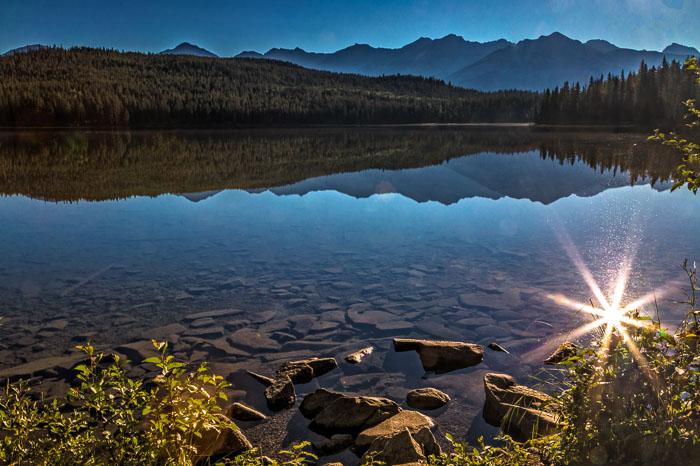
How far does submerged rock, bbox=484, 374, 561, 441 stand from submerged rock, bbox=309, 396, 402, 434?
1.38 metres

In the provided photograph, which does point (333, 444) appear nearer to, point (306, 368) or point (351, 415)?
point (351, 415)

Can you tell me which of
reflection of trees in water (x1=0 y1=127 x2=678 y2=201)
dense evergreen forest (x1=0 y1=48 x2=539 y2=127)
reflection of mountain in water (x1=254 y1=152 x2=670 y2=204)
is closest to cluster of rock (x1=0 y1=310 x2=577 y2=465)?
reflection of mountain in water (x1=254 y1=152 x2=670 y2=204)

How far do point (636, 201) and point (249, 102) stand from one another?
15341 centimetres

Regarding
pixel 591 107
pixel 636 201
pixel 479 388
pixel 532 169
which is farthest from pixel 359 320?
pixel 591 107

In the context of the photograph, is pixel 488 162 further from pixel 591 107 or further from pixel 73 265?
pixel 591 107

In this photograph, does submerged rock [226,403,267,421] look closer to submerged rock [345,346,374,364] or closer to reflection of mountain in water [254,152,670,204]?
submerged rock [345,346,374,364]

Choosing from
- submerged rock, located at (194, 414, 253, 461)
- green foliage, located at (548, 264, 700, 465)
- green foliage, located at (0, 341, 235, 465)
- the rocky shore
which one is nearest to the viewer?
green foliage, located at (548, 264, 700, 465)

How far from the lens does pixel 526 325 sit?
392 inches

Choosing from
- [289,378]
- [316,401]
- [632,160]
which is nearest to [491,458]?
[316,401]

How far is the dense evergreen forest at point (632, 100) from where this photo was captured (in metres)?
106

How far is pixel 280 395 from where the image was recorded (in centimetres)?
→ 723

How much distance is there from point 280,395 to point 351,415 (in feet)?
3.80

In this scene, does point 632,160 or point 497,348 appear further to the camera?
point 632,160

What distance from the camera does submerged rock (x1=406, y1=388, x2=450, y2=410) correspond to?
723 centimetres
